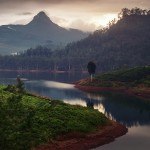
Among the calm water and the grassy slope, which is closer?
the grassy slope

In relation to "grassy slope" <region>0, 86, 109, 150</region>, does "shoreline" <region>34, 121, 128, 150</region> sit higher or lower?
lower

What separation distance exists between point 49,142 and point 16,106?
36.5 feet

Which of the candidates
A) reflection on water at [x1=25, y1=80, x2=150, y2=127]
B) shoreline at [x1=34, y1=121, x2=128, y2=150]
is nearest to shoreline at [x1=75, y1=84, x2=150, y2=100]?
reflection on water at [x1=25, y1=80, x2=150, y2=127]

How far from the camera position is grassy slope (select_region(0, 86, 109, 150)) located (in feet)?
236

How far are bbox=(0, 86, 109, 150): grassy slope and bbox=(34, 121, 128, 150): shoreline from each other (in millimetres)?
1390

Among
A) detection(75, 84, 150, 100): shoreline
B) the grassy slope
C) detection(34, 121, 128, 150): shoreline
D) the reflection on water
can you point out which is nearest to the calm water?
the reflection on water

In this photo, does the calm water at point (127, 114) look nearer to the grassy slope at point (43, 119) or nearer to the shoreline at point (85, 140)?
the shoreline at point (85, 140)

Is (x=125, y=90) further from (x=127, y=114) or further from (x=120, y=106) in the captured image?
(x=127, y=114)

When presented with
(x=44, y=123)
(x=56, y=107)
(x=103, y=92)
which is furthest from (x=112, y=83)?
(x=44, y=123)

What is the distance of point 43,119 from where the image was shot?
8088cm

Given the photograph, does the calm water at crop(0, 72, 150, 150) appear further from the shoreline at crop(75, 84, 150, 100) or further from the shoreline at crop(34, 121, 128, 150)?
the shoreline at crop(75, 84, 150, 100)

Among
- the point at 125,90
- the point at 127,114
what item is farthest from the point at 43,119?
the point at 125,90

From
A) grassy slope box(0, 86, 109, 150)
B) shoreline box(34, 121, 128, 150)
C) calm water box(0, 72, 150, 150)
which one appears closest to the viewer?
grassy slope box(0, 86, 109, 150)

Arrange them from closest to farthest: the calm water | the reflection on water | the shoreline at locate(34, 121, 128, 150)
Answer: the shoreline at locate(34, 121, 128, 150)
the calm water
the reflection on water
